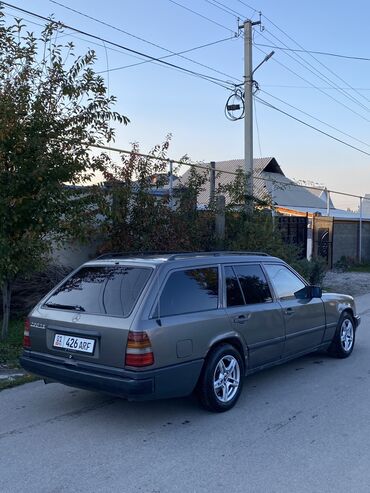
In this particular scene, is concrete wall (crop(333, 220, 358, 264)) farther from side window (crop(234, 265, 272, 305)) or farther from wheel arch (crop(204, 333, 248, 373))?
wheel arch (crop(204, 333, 248, 373))

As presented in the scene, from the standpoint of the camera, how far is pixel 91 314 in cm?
477

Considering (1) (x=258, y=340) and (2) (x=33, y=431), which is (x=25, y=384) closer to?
(2) (x=33, y=431)

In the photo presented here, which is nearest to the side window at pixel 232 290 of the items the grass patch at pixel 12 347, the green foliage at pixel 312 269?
the grass patch at pixel 12 347

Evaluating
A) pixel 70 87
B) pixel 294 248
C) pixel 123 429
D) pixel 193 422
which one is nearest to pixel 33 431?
pixel 123 429

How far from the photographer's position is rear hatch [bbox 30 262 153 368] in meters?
4.56

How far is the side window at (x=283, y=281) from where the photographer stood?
6.16 meters

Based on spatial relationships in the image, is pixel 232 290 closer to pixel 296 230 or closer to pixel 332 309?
pixel 332 309

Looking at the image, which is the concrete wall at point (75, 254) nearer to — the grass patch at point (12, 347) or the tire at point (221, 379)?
the grass patch at point (12, 347)

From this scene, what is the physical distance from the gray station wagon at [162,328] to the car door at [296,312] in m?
0.05

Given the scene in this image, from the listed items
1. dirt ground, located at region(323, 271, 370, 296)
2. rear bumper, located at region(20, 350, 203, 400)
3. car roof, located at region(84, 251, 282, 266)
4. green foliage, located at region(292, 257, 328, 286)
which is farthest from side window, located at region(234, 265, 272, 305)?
dirt ground, located at region(323, 271, 370, 296)

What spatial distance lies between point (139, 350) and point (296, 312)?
2467 millimetres

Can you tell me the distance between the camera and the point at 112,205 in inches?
337

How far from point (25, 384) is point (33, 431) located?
4.89 ft

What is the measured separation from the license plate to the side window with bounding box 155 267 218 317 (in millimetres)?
657
